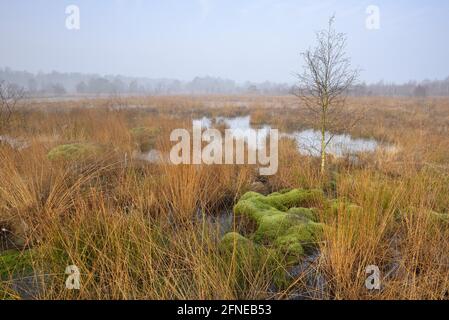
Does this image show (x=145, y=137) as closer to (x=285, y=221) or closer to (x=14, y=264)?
(x=14, y=264)

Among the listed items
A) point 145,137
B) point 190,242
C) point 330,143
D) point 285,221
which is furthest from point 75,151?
point 330,143

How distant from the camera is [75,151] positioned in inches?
254

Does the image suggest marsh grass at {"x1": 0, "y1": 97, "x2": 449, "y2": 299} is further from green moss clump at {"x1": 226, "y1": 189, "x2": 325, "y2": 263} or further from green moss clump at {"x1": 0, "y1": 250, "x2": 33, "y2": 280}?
green moss clump at {"x1": 226, "y1": 189, "x2": 325, "y2": 263}

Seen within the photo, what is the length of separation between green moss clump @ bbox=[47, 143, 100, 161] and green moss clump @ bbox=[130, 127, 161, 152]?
152 cm

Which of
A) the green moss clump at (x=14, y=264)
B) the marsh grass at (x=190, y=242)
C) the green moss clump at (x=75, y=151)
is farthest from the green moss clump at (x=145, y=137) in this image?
the green moss clump at (x=14, y=264)

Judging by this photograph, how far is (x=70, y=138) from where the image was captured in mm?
8039

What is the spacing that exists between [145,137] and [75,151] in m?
3.20

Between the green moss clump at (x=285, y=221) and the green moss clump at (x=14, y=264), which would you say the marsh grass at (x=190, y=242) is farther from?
the green moss clump at (x=285, y=221)

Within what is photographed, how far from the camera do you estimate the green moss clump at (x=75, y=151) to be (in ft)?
20.1

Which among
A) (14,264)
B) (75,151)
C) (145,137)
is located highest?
(145,137)
